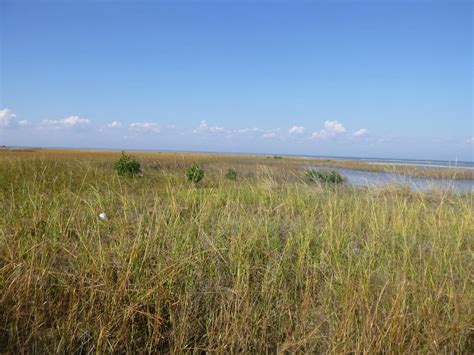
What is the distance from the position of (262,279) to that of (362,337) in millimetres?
928

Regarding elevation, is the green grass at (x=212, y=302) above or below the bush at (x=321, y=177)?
below

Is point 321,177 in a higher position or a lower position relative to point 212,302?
higher

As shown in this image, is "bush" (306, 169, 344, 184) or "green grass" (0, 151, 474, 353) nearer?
"green grass" (0, 151, 474, 353)

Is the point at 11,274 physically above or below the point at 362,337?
above

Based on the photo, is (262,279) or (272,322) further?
(262,279)

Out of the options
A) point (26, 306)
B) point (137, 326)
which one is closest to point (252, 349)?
point (137, 326)

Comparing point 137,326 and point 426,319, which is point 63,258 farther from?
point 426,319

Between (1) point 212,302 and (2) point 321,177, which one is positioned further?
(2) point 321,177

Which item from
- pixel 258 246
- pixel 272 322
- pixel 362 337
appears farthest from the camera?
pixel 258 246

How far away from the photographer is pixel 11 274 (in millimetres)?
2305

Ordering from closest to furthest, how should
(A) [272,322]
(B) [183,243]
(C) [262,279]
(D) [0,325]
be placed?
(D) [0,325] → (A) [272,322] → (C) [262,279] → (B) [183,243]

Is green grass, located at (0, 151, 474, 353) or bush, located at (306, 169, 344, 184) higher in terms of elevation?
bush, located at (306, 169, 344, 184)

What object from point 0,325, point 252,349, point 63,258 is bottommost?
point 252,349

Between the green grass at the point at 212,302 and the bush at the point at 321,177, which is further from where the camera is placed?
the bush at the point at 321,177
